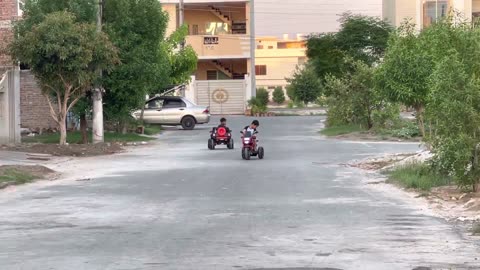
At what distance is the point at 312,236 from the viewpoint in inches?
529

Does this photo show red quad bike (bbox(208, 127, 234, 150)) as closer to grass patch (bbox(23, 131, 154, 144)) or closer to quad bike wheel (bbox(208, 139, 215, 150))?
quad bike wheel (bbox(208, 139, 215, 150))

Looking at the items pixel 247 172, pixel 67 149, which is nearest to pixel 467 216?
pixel 247 172

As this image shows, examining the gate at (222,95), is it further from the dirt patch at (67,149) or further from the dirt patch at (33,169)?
the dirt patch at (33,169)

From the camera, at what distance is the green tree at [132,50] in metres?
37.2

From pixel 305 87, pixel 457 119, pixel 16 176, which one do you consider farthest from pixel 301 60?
pixel 457 119

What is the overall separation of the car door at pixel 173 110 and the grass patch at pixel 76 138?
706 cm

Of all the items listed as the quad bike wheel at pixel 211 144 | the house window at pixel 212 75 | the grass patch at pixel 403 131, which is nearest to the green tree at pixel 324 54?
the house window at pixel 212 75

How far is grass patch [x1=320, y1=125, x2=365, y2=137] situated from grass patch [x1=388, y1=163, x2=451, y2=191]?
65.2 feet

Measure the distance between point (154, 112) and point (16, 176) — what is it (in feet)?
87.7

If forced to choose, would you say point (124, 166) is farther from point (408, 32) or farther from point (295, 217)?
point (295, 217)

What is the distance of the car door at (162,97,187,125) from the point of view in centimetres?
4981

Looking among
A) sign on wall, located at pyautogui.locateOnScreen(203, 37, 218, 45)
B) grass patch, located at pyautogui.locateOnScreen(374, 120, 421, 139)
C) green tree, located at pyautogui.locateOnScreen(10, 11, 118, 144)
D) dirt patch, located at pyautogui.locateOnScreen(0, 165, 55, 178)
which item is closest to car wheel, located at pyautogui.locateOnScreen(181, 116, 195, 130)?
grass patch, located at pyautogui.locateOnScreen(374, 120, 421, 139)

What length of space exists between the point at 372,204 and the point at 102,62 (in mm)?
17869

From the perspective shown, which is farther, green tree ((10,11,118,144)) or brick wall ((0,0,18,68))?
brick wall ((0,0,18,68))
